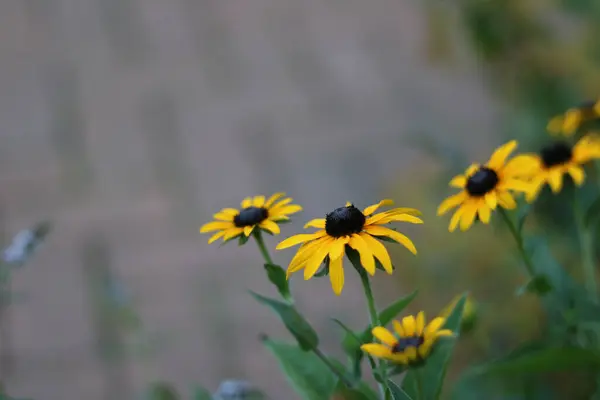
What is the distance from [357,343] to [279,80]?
5.04 ft

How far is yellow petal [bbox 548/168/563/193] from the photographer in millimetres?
588

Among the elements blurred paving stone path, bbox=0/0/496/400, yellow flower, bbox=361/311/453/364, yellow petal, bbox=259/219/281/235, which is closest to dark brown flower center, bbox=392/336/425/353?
yellow flower, bbox=361/311/453/364

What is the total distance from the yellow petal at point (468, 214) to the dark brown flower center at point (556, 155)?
0.39 feet

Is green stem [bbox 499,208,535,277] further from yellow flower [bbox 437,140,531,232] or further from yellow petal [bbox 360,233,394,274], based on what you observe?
yellow petal [bbox 360,233,394,274]

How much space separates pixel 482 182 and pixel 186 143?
1363 millimetres

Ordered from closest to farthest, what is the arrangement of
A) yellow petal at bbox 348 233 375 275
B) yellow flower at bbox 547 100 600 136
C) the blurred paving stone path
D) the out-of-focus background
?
yellow petal at bbox 348 233 375 275, yellow flower at bbox 547 100 600 136, the out-of-focus background, the blurred paving stone path

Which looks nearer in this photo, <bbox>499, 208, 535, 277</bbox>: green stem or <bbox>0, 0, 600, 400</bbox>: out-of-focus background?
<bbox>499, 208, 535, 277</bbox>: green stem

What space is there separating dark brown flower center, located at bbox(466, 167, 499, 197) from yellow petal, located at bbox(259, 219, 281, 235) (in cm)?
14

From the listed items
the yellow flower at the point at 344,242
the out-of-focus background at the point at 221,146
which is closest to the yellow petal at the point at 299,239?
the yellow flower at the point at 344,242

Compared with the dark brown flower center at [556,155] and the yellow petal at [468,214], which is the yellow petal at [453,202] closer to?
the yellow petal at [468,214]

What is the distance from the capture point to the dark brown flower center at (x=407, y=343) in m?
0.45

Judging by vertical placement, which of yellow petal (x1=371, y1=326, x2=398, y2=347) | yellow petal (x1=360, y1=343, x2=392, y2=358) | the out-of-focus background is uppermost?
the out-of-focus background

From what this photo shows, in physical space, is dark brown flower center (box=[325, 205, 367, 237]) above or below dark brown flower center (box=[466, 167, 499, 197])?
below

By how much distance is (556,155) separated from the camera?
62 cm
